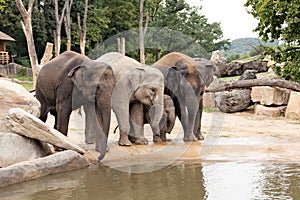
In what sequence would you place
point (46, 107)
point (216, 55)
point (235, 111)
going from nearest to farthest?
point (46, 107) < point (235, 111) < point (216, 55)

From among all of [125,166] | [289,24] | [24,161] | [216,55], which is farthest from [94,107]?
[216,55]

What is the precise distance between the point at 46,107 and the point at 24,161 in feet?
7.69

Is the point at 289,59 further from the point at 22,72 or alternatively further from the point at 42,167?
the point at 22,72

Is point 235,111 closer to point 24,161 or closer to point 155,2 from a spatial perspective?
point 24,161

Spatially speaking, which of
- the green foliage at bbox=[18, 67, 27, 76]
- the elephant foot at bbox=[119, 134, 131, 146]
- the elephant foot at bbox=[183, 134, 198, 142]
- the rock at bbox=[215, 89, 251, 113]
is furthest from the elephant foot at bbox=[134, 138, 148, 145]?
the green foliage at bbox=[18, 67, 27, 76]

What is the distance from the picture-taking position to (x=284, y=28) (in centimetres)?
923

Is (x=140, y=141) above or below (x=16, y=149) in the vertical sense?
below

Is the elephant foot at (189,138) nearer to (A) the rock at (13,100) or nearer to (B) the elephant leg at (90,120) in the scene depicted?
(B) the elephant leg at (90,120)

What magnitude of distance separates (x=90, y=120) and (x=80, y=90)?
33.3 inches

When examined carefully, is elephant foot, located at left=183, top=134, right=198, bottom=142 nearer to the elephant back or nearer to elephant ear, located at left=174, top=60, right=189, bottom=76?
elephant ear, located at left=174, top=60, right=189, bottom=76

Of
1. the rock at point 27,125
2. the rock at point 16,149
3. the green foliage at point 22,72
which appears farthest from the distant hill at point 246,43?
the green foliage at point 22,72

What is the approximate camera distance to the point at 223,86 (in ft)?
51.0

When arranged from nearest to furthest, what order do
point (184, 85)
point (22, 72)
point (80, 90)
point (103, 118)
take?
point (103, 118) → point (80, 90) → point (184, 85) → point (22, 72)

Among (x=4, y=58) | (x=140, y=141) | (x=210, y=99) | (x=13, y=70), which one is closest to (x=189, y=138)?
(x=140, y=141)
